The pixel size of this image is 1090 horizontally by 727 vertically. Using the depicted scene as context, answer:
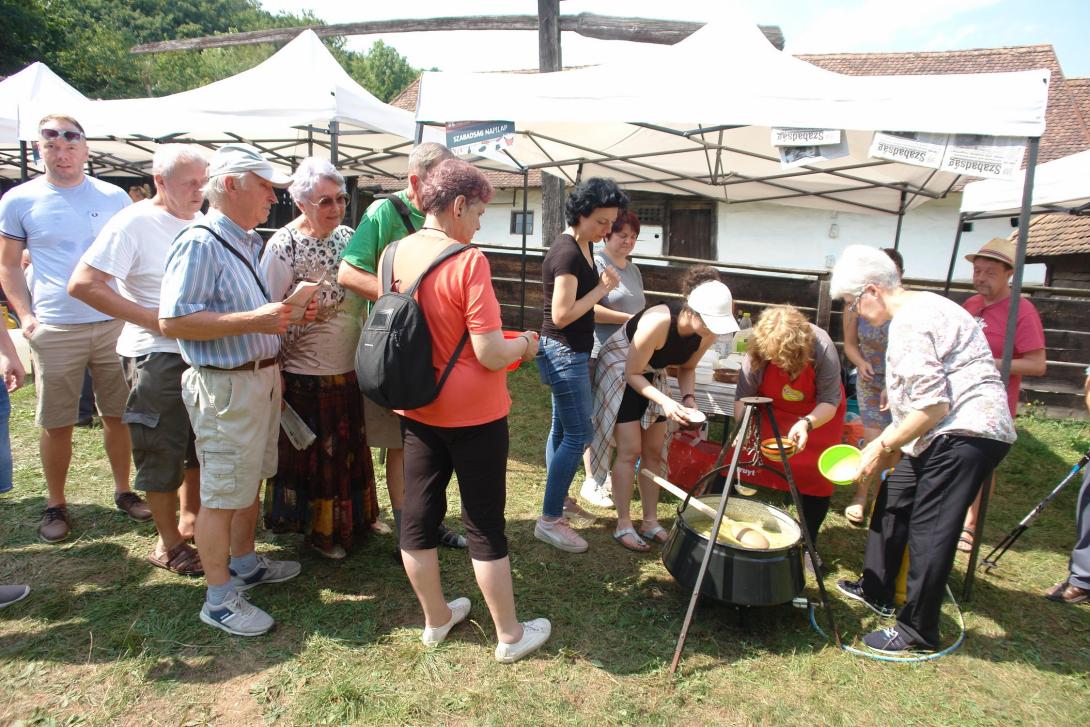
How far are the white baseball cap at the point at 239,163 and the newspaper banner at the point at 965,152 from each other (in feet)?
8.20

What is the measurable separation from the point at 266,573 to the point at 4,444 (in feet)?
3.55

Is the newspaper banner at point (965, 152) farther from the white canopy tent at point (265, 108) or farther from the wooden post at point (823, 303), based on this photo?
the white canopy tent at point (265, 108)

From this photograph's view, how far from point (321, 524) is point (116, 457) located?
124cm

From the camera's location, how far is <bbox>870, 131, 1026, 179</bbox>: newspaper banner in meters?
2.54

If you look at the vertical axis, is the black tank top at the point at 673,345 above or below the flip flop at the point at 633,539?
above

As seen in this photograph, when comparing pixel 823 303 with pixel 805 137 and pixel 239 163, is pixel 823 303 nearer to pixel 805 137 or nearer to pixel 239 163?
pixel 805 137

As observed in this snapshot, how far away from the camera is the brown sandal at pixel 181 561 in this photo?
262 centimetres

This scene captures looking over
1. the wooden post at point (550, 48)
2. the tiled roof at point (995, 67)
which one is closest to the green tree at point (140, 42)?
the tiled roof at point (995, 67)

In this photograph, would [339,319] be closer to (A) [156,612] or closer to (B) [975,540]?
(A) [156,612]

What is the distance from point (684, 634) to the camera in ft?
7.24

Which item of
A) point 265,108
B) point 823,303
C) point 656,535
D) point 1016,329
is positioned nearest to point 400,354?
point 656,535

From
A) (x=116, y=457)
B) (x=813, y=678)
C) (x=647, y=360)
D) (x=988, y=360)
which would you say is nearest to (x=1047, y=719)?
(x=813, y=678)

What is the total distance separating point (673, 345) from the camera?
2961 mm

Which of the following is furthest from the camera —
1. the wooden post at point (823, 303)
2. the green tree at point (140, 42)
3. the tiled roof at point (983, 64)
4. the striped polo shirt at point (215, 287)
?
the green tree at point (140, 42)
